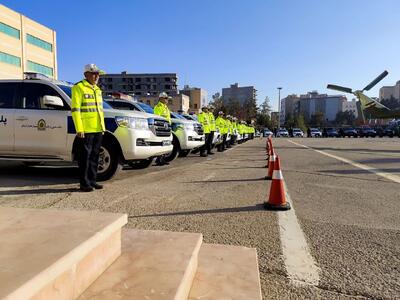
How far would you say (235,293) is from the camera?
253 centimetres

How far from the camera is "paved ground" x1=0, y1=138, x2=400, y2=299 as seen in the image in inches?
123

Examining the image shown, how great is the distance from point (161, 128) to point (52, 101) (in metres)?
2.37

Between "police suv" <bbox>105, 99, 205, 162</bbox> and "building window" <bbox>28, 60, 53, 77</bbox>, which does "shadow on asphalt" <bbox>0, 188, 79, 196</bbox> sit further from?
"building window" <bbox>28, 60, 53, 77</bbox>

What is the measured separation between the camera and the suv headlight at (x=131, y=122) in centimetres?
724

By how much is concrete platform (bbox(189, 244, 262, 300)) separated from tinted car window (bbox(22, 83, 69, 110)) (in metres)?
5.43

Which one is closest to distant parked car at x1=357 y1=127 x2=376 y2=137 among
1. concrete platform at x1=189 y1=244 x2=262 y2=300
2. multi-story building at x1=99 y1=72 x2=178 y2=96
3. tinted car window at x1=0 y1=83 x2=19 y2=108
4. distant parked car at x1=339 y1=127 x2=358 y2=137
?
distant parked car at x1=339 y1=127 x2=358 y2=137

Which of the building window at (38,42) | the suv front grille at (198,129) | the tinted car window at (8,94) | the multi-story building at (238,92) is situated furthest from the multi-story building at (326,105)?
the tinted car window at (8,94)

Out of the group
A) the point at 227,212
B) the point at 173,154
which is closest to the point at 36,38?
the point at 173,154

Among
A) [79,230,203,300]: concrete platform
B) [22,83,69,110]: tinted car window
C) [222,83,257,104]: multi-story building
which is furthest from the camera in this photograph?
[222,83,257,104]: multi-story building

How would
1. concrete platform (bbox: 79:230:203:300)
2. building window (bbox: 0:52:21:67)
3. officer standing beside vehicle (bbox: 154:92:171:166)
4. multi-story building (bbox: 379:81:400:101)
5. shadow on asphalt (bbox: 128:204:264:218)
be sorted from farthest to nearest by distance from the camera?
multi-story building (bbox: 379:81:400:101), building window (bbox: 0:52:21:67), officer standing beside vehicle (bbox: 154:92:171:166), shadow on asphalt (bbox: 128:204:264:218), concrete platform (bbox: 79:230:203:300)

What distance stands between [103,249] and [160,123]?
6.24 metres

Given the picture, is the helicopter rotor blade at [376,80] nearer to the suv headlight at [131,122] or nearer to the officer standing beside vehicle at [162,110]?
the officer standing beside vehicle at [162,110]

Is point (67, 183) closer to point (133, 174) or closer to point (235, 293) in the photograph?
point (133, 174)

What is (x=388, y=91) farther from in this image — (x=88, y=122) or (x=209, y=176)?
(x=88, y=122)
